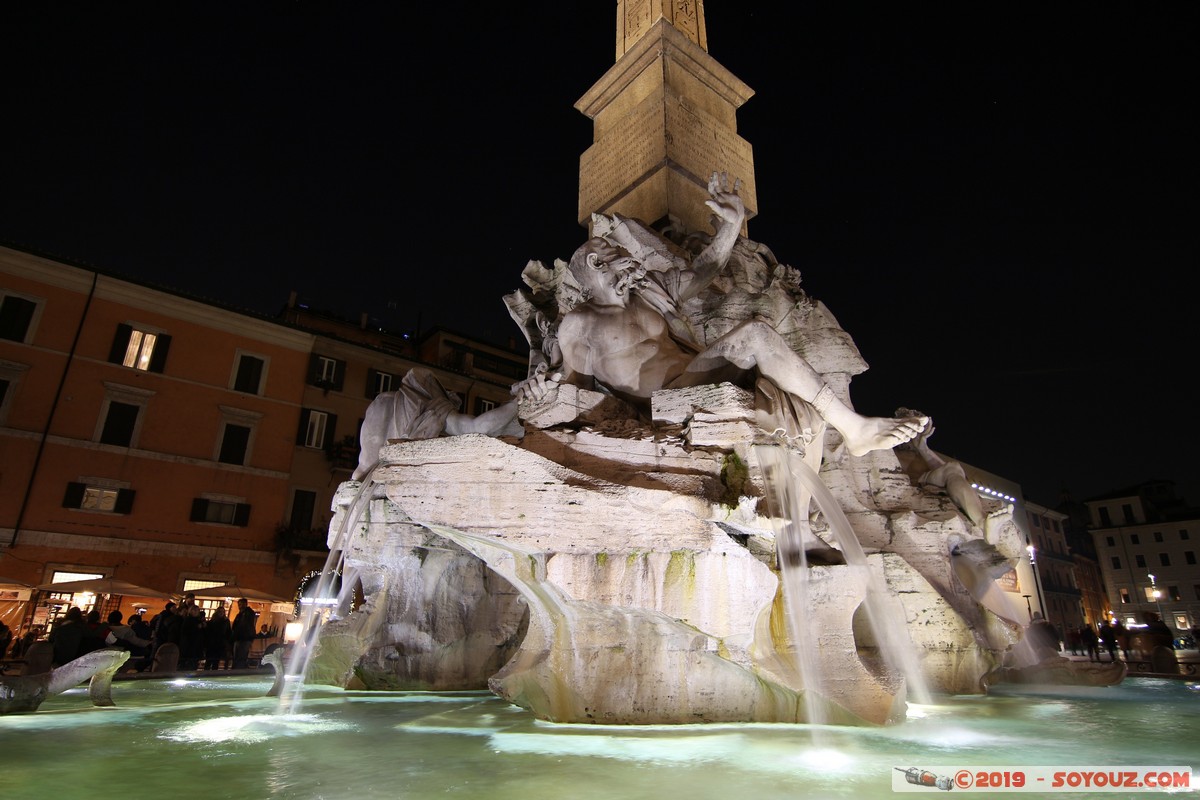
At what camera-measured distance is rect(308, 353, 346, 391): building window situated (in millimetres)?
25016

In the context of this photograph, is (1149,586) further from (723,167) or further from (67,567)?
(67,567)

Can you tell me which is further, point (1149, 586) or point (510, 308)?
point (1149, 586)

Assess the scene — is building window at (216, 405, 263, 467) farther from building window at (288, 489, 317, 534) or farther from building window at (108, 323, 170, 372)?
building window at (108, 323, 170, 372)

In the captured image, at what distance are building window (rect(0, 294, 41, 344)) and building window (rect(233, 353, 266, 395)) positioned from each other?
5414mm

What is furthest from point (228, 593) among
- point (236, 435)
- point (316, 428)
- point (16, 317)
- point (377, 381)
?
point (377, 381)

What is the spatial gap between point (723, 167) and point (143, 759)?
987cm

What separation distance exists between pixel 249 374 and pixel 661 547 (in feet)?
75.4

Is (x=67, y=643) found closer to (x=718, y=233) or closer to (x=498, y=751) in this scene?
(x=498, y=751)

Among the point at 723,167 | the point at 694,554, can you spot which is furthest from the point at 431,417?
the point at 723,167

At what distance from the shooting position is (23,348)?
19.5 m

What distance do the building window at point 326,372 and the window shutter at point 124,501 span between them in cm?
668

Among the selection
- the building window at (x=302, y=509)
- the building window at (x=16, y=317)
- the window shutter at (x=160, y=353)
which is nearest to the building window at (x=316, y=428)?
the building window at (x=302, y=509)

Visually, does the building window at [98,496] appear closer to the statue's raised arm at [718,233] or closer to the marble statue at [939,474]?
the statue's raised arm at [718,233]

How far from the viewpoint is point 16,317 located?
19531 mm
